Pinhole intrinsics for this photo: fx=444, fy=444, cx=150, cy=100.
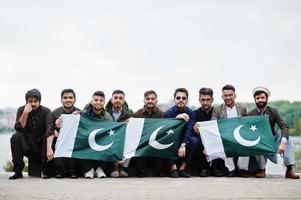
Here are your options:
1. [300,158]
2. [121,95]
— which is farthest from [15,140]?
[300,158]

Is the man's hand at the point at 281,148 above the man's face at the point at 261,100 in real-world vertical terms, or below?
below

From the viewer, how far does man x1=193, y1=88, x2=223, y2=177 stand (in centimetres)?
861

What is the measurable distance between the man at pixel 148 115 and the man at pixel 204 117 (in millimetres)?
773

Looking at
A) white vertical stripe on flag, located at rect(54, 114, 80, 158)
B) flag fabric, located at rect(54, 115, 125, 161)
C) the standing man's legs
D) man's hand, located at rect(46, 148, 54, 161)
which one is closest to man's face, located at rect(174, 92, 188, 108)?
flag fabric, located at rect(54, 115, 125, 161)

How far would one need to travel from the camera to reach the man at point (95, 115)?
8352 mm

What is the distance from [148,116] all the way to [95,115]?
1.08 meters

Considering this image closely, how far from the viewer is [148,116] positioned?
9.07 metres

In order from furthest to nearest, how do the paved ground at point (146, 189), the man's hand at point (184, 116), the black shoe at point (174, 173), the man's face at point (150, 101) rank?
the man's face at point (150, 101) < the man's hand at point (184, 116) < the black shoe at point (174, 173) < the paved ground at point (146, 189)

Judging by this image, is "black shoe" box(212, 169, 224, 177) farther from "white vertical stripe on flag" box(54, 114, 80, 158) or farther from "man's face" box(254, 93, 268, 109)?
"white vertical stripe on flag" box(54, 114, 80, 158)

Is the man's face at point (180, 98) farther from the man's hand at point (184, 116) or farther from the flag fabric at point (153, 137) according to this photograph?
the flag fabric at point (153, 137)

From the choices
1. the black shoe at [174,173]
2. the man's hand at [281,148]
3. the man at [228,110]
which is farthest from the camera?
the man at [228,110]

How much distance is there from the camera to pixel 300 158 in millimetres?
32469

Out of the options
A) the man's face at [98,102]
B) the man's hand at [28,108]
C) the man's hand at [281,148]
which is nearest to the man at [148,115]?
the man's face at [98,102]

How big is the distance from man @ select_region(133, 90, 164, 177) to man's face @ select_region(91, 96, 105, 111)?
804mm
